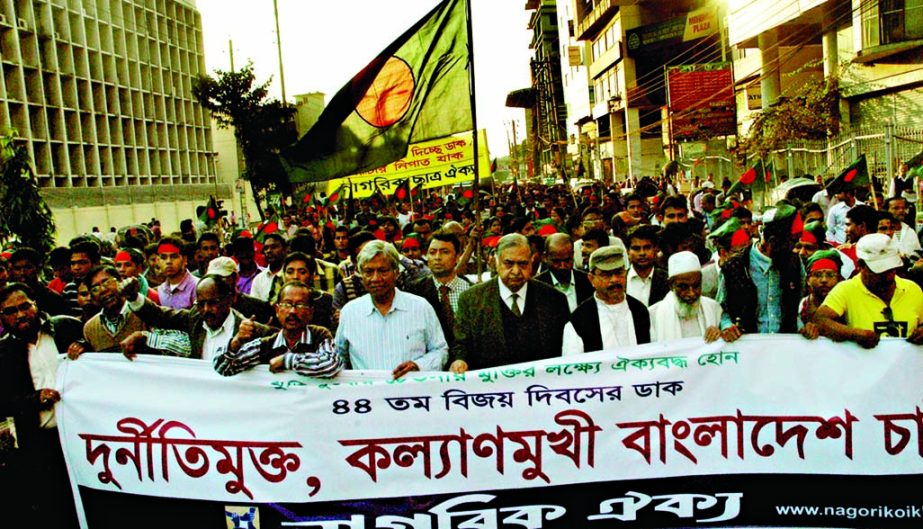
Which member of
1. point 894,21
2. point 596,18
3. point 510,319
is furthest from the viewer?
point 596,18

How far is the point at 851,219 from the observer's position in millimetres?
7512

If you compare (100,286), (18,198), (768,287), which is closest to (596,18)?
(18,198)

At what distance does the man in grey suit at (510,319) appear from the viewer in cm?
451

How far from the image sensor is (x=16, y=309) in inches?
178

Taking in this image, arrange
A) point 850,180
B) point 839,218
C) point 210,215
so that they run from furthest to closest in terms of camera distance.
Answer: point 210,215
point 850,180
point 839,218

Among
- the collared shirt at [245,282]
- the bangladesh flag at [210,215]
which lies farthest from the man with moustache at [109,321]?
the bangladesh flag at [210,215]

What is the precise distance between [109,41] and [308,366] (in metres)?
50.0

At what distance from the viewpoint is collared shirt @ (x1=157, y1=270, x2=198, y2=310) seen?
6548 millimetres

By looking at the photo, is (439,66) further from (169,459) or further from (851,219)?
(851,219)

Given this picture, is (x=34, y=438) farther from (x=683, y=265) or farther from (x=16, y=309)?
(x=683, y=265)

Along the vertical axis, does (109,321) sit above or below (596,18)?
below

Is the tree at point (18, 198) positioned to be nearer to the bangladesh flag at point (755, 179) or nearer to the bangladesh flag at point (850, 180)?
the bangladesh flag at point (755, 179)

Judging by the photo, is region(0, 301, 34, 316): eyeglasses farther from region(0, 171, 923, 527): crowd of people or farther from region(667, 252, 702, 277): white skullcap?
region(667, 252, 702, 277): white skullcap

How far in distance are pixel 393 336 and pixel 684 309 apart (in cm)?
156
